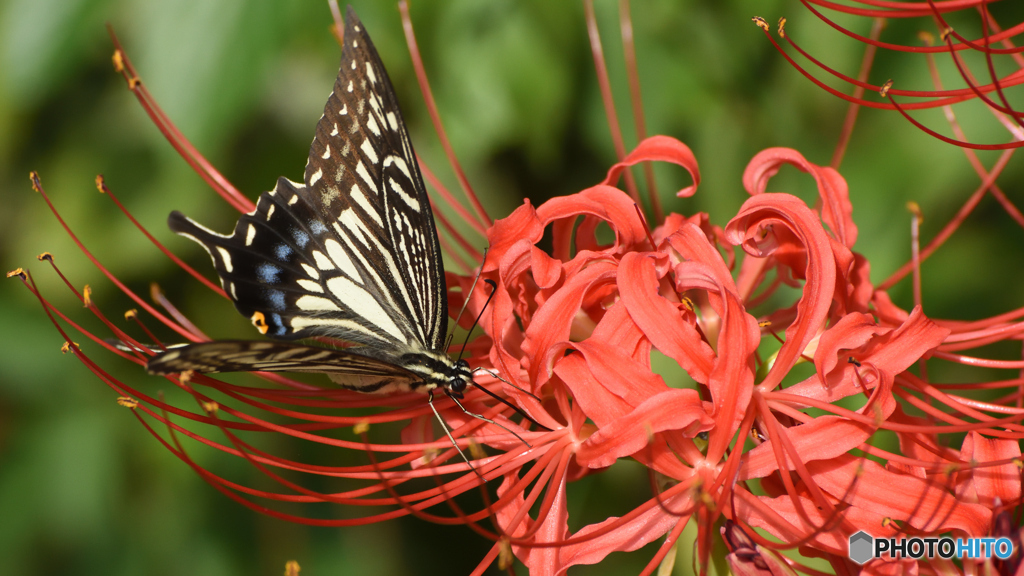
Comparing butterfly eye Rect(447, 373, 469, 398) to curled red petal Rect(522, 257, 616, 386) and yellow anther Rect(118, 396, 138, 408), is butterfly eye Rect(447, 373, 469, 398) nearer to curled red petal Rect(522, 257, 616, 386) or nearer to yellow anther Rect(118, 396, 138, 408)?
curled red petal Rect(522, 257, 616, 386)

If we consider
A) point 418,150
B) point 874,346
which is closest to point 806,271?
point 874,346

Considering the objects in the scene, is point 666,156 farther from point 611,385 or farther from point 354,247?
point 354,247

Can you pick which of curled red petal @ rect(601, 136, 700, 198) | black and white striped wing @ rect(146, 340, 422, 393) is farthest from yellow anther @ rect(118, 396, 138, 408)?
curled red petal @ rect(601, 136, 700, 198)

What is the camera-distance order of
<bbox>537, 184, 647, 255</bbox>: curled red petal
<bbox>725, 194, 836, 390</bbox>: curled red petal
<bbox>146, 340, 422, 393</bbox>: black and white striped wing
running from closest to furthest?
<bbox>146, 340, 422, 393</bbox>: black and white striped wing, <bbox>725, 194, 836, 390</bbox>: curled red petal, <bbox>537, 184, 647, 255</bbox>: curled red petal

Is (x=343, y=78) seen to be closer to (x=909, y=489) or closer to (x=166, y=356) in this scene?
(x=166, y=356)

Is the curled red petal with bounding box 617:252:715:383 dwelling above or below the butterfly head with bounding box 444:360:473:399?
A: above

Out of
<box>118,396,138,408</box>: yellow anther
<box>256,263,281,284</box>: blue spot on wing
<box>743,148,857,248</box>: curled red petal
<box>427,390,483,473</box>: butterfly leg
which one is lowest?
<box>118,396,138,408</box>: yellow anther

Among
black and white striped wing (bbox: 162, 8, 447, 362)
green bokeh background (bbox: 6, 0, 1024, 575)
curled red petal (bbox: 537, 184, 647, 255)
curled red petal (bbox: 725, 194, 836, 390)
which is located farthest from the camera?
green bokeh background (bbox: 6, 0, 1024, 575)

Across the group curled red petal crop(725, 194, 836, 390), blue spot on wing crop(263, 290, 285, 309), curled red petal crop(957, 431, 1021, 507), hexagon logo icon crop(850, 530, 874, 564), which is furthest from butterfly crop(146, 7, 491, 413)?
curled red petal crop(957, 431, 1021, 507)

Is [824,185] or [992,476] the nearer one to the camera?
[992,476]

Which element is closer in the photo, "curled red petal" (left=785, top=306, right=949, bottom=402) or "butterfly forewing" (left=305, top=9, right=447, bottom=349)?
"curled red petal" (left=785, top=306, right=949, bottom=402)
